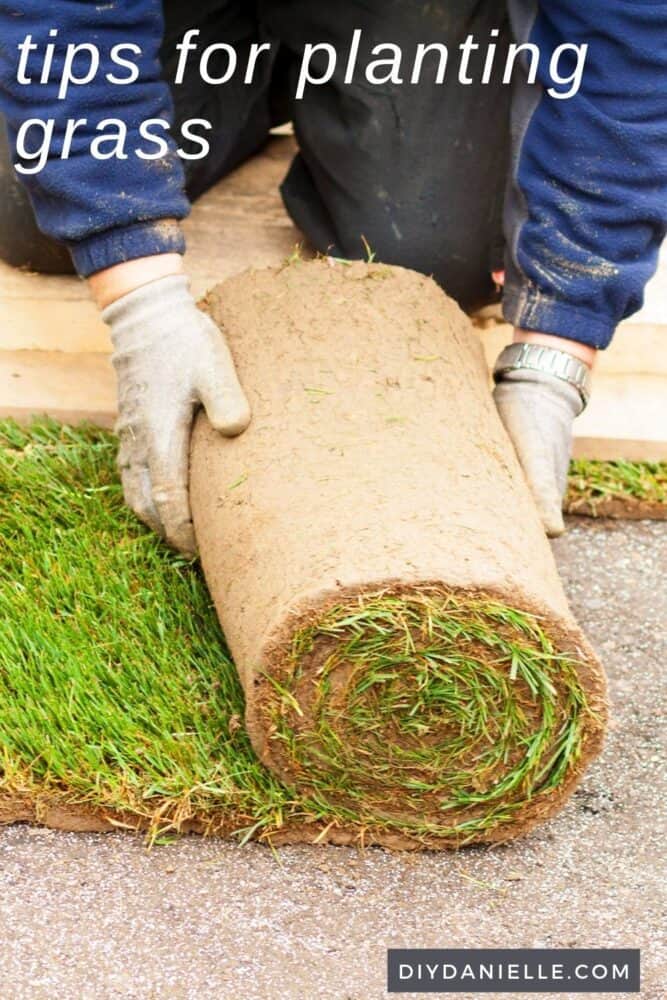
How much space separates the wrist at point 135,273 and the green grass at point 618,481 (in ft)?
3.02

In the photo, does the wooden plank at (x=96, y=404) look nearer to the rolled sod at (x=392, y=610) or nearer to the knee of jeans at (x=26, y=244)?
the knee of jeans at (x=26, y=244)

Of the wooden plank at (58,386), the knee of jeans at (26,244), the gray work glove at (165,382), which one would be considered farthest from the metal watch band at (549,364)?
the knee of jeans at (26,244)

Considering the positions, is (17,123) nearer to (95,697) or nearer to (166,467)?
(166,467)

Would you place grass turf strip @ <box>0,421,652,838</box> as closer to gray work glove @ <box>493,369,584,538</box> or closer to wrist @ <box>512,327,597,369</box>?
gray work glove @ <box>493,369,584,538</box>

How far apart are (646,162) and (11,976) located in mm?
1542

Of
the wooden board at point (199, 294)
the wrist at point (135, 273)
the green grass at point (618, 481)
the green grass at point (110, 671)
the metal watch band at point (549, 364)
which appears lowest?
the green grass at point (618, 481)

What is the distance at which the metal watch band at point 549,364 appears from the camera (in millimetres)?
2211

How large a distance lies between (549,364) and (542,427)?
0.44ft

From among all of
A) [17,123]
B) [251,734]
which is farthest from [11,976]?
[17,123]

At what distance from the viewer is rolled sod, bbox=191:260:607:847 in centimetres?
160

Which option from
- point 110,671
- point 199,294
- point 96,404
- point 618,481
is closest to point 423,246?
point 199,294

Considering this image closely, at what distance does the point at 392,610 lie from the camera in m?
1.58

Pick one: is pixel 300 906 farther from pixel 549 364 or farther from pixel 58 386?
pixel 58 386

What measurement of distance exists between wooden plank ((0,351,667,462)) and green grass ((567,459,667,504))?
0.10ft
